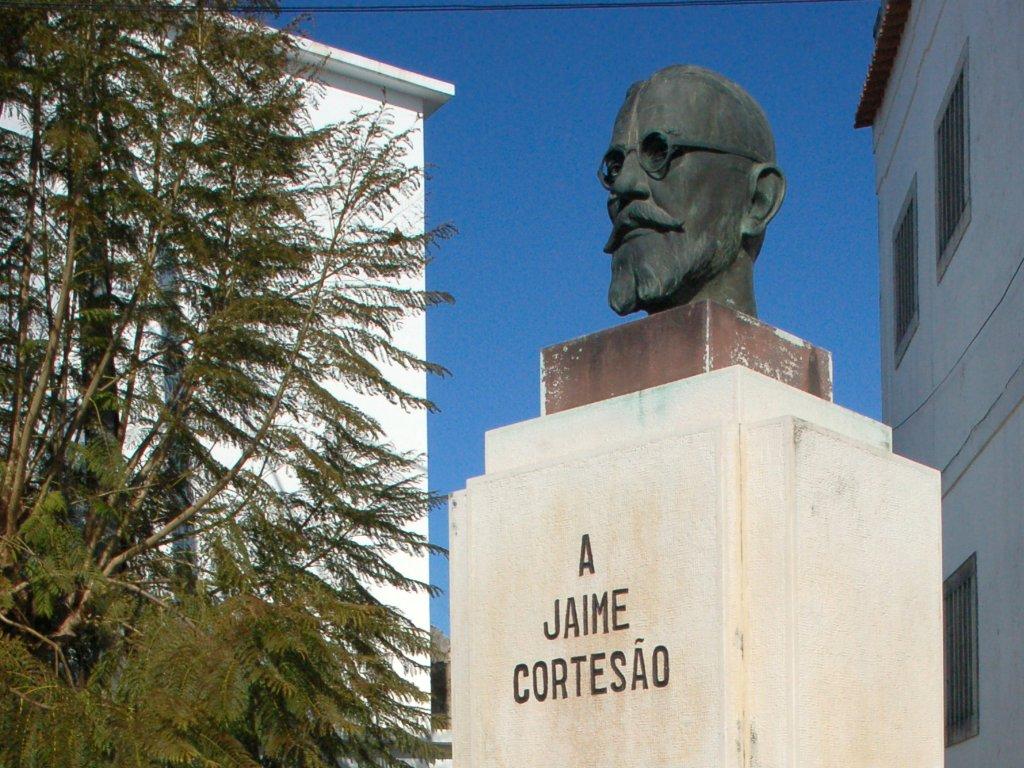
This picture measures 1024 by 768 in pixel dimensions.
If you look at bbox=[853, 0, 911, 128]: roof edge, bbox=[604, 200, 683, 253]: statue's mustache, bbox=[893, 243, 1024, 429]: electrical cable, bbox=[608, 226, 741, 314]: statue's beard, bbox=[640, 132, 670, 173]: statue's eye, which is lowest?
bbox=[608, 226, 741, 314]: statue's beard

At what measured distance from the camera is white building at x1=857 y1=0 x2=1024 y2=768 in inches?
393

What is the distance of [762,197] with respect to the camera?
16.5ft

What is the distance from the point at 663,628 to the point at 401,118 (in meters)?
13.4

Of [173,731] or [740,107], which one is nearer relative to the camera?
[740,107]

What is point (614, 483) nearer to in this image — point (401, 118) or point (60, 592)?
point (60, 592)

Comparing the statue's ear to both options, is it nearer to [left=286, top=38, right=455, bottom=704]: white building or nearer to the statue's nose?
the statue's nose

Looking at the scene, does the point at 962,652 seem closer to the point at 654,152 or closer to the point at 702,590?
the point at 654,152

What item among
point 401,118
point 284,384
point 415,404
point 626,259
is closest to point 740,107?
point 626,259

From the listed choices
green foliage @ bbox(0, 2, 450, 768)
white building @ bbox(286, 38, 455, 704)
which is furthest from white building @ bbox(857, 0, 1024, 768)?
white building @ bbox(286, 38, 455, 704)

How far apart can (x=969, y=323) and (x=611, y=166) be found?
22.8ft

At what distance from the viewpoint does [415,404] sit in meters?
11.8

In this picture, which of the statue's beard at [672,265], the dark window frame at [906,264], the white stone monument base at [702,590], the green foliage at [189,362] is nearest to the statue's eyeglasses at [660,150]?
the statue's beard at [672,265]

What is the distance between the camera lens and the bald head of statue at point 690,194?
4898 millimetres

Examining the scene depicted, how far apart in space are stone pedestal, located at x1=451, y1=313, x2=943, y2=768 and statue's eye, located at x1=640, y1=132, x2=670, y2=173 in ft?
2.45
